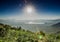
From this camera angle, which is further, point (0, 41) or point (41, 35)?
point (0, 41)

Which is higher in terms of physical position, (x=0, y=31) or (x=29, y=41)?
(x=0, y=31)

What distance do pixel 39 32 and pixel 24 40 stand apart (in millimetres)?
1147

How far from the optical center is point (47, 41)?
34.4ft

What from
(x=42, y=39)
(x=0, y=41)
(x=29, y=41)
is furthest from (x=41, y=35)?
(x=0, y=41)

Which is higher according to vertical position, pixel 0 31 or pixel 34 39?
pixel 0 31

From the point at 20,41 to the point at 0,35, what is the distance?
19.1 ft

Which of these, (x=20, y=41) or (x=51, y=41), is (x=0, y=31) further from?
(x=51, y=41)

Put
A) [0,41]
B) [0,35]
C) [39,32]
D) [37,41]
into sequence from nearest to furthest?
[37,41] → [39,32] → [0,41] → [0,35]

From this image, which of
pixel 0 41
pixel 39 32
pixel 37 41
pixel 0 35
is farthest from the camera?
pixel 0 35

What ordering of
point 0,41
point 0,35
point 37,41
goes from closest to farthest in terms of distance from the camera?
1. point 37,41
2. point 0,41
3. point 0,35

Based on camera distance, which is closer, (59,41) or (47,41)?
(47,41)

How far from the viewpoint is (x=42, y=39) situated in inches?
409

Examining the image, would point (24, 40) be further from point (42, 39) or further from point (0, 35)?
point (0, 35)

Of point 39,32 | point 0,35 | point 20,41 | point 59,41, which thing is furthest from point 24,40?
point 0,35
